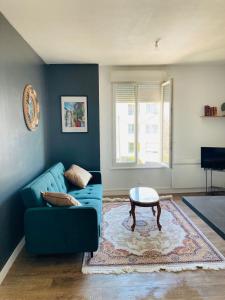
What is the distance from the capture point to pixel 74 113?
14.4 ft

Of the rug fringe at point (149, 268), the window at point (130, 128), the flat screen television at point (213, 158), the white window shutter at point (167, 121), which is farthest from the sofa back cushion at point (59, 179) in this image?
the flat screen television at point (213, 158)

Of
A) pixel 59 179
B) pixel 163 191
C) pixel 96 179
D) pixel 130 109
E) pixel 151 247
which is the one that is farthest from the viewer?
pixel 163 191

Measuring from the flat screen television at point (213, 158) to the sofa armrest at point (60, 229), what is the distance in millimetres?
3024

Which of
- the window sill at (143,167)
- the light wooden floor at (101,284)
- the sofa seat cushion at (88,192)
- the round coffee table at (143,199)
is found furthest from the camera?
the window sill at (143,167)

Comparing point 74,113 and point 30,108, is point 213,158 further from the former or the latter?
point 30,108

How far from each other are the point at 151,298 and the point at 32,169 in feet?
7.09

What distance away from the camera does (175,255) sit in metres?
2.65

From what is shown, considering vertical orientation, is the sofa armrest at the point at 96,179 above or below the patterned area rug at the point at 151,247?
above

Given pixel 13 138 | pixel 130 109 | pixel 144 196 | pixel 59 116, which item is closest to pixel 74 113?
pixel 59 116

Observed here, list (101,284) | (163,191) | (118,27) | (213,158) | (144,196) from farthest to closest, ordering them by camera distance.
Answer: (163,191)
(213,158)
(144,196)
(118,27)
(101,284)

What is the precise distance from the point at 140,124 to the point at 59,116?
63.8 inches

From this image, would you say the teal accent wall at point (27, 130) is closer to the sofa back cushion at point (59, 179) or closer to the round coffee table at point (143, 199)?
the sofa back cushion at point (59, 179)

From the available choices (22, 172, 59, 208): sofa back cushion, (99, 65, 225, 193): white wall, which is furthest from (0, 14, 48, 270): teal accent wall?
(99, 65, 225, 193): white wall

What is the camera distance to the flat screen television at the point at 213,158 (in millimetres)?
4591
